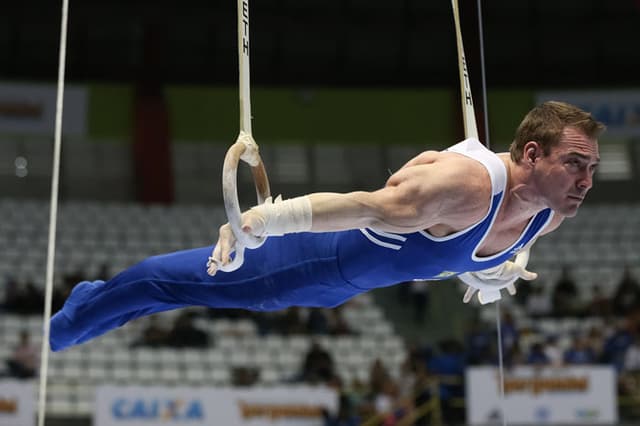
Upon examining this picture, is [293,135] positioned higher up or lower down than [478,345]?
higher up

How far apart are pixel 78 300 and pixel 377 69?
12058mm

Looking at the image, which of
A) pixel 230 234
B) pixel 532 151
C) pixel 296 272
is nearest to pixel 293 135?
pixel 296 272

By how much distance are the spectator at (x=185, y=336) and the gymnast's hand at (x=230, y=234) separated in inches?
261

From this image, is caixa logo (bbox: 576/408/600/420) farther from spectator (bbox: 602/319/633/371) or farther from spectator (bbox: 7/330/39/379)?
spectator (bbox: 7/330/39/379)

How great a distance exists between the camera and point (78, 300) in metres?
3.69

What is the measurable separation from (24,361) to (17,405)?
56cm

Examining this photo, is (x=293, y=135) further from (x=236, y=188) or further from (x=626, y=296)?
(x=236, y=188)

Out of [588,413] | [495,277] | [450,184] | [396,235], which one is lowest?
[588,413]

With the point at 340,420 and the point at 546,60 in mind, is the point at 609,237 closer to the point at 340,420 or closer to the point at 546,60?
the point at 546,60

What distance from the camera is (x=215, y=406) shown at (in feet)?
27.1

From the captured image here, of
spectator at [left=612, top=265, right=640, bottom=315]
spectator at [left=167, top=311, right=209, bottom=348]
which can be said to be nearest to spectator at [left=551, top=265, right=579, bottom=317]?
spectator at [left=612, top=265, right=640, bottom=315]

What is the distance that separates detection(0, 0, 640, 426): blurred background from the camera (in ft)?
33.2

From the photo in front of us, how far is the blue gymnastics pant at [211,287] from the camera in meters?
3.38

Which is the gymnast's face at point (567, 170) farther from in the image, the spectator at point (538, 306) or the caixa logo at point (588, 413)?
the spectator at point (538, 306)
